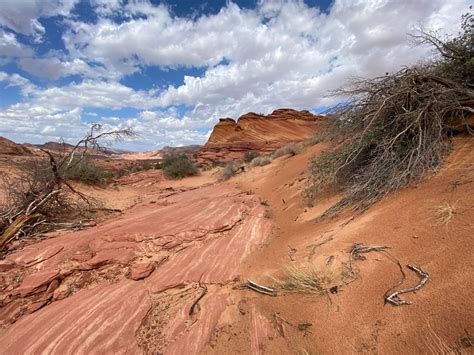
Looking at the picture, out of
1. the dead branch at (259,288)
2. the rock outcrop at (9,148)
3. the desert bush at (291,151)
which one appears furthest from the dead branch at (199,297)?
the rock outcrop at (9,148)

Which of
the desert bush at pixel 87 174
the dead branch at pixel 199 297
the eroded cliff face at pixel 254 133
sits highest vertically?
the eroded cliff face at pixel 254 133

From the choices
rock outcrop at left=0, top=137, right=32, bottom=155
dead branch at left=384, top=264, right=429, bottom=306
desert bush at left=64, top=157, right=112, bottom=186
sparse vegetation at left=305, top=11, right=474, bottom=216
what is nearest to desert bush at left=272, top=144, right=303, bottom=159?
sparse vegetation at left=305, top=11, right=474, bottom=216

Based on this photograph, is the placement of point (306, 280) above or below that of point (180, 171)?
below

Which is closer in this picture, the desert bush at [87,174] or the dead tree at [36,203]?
the dead tree at [36,203]

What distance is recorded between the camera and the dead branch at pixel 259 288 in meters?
3.40

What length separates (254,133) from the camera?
32.7m

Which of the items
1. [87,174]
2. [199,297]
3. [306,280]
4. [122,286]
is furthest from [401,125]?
[87,174]

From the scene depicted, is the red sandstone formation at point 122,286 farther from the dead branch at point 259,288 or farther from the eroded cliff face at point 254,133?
the eroded cliff face at point 254,133

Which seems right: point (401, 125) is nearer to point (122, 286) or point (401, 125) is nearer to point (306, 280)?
point (306, 280)

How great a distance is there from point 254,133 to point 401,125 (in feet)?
90.4

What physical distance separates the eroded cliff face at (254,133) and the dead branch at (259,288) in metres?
23.9

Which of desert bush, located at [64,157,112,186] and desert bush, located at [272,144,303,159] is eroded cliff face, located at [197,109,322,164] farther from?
desert bush, located at [64,157,112,186]

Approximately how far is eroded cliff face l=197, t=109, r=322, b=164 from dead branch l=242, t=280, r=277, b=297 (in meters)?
23.9

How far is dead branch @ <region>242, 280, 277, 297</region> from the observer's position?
3403 mm
